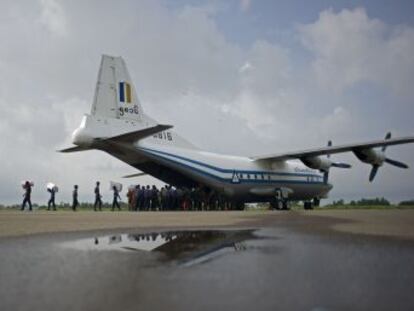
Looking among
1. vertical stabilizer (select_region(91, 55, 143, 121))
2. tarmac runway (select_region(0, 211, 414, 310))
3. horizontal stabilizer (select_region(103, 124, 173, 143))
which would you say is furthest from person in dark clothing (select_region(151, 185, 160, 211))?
tarmac runway (select_region(0, 211, 414, 310))

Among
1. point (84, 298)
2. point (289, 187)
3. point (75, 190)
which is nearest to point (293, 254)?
point (84, 298)

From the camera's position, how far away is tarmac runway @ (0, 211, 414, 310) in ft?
11.0

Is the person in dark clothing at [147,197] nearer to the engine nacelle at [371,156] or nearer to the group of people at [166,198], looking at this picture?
the group of people at [166,198]

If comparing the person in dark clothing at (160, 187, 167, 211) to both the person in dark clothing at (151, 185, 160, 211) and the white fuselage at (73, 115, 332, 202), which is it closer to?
the person in dark clothing at (151, 185, 160, 211)

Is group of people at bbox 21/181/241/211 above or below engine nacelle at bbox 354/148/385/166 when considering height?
below

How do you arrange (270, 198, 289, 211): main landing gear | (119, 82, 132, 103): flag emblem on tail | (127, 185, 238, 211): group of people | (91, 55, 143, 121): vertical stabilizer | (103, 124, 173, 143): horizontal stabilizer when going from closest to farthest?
(103, 124, 173, 143): horizontal stabilizer
(91, 55, 143, 121): vertical stabilizer
(119, 82, 132, 103): flag emblem on tail
(127, 185, 238, 211): group of people
(270, 198, 289, 211): main landing gear

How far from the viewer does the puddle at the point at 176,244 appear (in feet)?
19.1

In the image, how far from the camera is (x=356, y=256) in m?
→ 5.57

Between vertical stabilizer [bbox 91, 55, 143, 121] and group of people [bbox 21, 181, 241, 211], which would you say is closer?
vertical stabilizer [bbox 91, 55, 143, 121]

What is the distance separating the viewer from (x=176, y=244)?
7.08 m

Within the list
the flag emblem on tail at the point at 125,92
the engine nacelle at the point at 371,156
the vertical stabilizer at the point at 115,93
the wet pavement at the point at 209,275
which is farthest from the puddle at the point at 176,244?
the engine nacelle at the point at 371,156

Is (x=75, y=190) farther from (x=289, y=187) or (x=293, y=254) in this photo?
(x=293, y=254)

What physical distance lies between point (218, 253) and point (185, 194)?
20.8 m

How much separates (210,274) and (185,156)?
20148 millimetres
